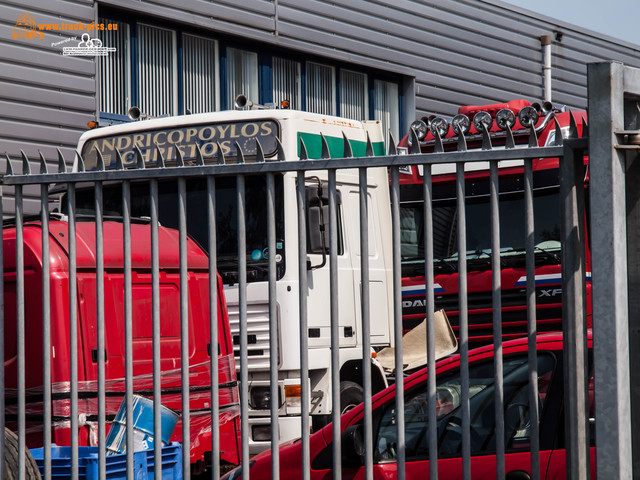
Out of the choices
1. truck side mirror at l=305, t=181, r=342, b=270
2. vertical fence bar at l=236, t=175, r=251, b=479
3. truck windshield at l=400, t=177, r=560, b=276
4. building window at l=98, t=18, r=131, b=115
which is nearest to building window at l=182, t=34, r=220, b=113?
building window at l=98, t=18, r=131, b=115

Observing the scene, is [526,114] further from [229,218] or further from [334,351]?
[334,351]

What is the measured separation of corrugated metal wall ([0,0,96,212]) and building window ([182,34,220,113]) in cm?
186

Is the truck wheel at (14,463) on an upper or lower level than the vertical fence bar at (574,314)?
lower

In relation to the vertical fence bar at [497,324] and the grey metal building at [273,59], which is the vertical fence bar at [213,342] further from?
the grey metal building at [273,59]

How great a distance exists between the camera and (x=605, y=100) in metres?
3.56

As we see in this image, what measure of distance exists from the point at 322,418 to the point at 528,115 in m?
3.85

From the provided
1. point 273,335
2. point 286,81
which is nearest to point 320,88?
point 286,81

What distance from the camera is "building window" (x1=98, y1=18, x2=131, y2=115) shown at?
13.9 m

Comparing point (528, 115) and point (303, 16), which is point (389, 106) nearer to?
point (303, 16)

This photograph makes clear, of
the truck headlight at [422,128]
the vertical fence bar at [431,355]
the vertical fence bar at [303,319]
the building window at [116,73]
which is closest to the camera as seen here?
the vertical fence bar at [431,355]

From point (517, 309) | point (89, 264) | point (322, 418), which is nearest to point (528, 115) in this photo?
point (517, 309)

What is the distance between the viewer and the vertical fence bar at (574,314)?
364 centimetres

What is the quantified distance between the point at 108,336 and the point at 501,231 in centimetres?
451

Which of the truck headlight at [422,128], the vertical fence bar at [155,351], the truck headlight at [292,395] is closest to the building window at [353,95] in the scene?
the truck headlight at [422,128]
